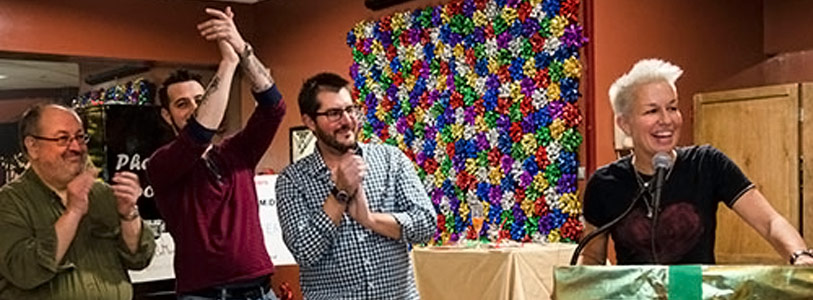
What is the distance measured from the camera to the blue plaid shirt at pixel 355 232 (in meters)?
2.40

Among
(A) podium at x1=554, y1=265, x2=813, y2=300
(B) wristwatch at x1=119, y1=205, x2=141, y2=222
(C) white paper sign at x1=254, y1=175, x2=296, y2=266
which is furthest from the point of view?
(C) white paper sign at x1=254, y1=175, x2=296, y2=266

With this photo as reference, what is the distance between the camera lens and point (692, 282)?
1702mm

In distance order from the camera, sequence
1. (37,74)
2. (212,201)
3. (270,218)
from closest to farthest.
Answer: (212,201) → (270,218) → (37,74)

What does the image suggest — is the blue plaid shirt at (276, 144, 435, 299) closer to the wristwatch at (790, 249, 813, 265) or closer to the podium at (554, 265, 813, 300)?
the podium at (554, 265, 813, 300)

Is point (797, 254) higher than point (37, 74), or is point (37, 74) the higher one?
point (37, 74)

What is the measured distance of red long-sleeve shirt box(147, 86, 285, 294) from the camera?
7.97 ft

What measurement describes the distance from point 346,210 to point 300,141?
189 inches

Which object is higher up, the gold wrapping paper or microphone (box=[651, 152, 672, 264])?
microphone (box=[651, 152, 672, 264])

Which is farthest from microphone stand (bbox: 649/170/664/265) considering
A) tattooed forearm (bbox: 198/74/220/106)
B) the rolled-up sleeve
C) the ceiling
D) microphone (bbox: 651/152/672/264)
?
the ceiling

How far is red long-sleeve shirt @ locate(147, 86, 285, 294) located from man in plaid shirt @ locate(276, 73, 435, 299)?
0.36 ft

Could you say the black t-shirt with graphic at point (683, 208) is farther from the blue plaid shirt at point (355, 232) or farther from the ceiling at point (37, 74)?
the ceiling at point (37, 74)

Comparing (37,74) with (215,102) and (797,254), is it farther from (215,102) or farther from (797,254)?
(797,254)

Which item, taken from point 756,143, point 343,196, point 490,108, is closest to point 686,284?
point 343,196

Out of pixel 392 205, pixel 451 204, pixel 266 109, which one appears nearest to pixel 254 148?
pixel 266 109
